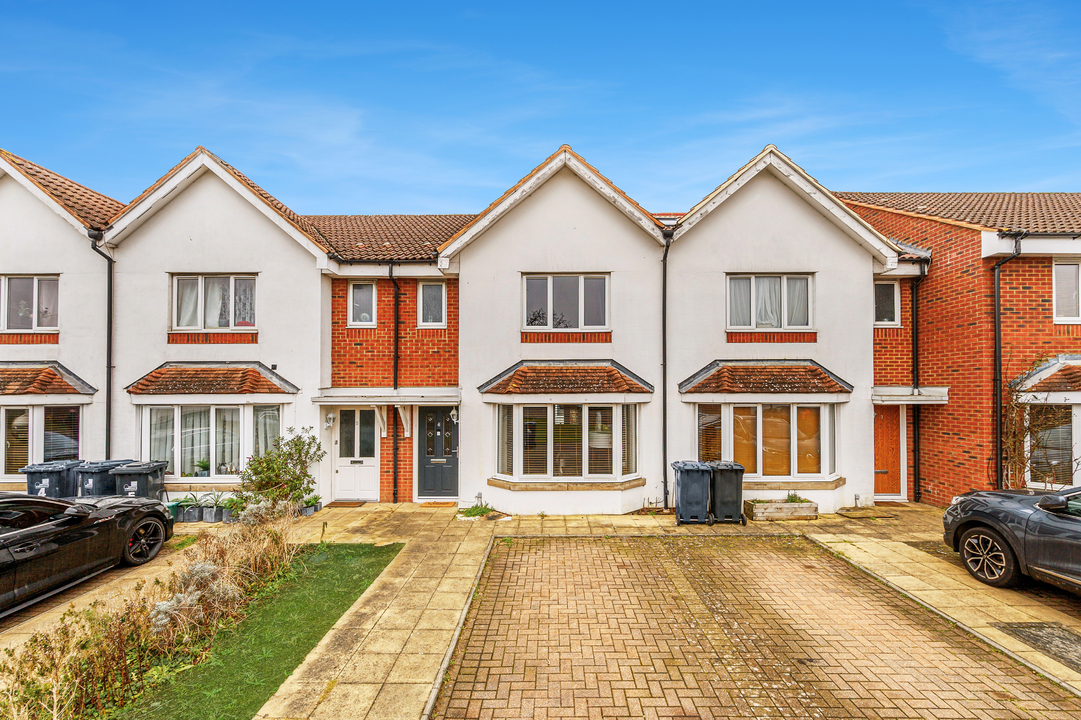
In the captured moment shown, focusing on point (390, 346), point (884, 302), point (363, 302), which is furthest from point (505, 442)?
point (884, 302)

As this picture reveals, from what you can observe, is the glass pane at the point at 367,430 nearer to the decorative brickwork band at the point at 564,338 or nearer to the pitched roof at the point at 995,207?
the decorative brickwork band at the point at 564,338

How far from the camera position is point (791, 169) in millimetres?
10820

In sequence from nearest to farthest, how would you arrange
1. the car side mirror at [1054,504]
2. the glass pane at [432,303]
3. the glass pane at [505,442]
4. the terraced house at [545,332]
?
the car side mirror at [1054,504]
the terraced house at [545,332]
the glass pane at [505,442]
the glass pane at [432,303]

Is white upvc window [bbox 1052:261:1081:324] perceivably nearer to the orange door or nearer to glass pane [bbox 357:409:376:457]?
the orange door

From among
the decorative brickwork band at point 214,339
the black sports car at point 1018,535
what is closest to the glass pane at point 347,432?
the decorative brickwork band at point 214,339

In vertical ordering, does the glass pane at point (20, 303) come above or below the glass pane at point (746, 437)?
above

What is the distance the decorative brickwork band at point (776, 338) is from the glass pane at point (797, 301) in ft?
0.93

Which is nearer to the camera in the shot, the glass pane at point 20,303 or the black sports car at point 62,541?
the black sports car at point 62,541

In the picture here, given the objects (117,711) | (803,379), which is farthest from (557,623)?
(803,379)

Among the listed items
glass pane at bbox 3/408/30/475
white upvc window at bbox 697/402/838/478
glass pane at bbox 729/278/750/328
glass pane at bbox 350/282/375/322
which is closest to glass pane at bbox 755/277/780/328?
glass pane at bbox 729/278/750/328

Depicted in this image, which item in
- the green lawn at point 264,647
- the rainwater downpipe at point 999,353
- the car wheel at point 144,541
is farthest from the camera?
the rainwater downpipe at point 999,353

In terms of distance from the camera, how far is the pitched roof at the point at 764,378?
10508 mm

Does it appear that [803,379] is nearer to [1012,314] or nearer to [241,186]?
[1012,314]

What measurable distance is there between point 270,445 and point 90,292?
546 cm
